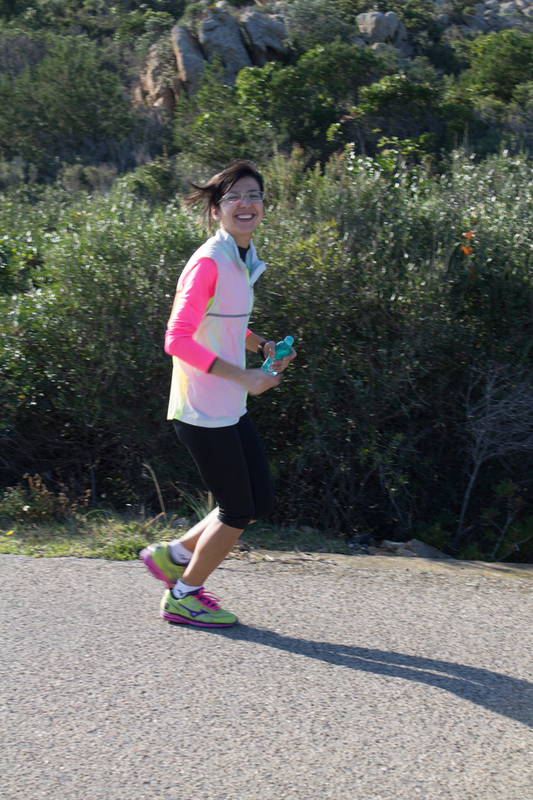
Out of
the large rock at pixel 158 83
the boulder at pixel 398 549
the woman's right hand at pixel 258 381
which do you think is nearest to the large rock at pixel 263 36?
the large rock at pixel 158 83

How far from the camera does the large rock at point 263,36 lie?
28.9 m

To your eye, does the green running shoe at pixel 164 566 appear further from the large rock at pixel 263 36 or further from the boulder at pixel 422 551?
the large rock at pixel 263 36

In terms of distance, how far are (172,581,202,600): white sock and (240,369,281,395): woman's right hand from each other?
96 cm

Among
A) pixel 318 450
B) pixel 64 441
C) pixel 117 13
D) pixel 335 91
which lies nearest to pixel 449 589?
pixel 318 450

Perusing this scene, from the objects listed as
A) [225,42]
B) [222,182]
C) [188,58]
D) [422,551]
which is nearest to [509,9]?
[225,42]

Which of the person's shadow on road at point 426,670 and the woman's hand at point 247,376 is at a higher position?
the woman's hand at point 247,376

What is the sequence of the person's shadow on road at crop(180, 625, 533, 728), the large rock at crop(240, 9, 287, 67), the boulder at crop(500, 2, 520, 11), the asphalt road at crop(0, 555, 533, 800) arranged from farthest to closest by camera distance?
the boulder at crop(500, 2, 520, 11)
the large rock at crop(240, 9, 287, 67)
the person's shadow on road at crop(180, 625, 533, 728)
the asphalt road at crop(0, 555, 533, 800)

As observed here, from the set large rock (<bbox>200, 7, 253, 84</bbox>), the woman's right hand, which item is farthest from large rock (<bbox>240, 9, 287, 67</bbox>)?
the woman's right hand

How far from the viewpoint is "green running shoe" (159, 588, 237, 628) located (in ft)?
10.4

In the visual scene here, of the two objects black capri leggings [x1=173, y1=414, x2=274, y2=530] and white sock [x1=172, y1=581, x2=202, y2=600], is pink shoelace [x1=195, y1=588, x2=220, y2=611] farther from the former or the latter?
black capri leggings [x1=173, y1=414, x2=274, y2=530]

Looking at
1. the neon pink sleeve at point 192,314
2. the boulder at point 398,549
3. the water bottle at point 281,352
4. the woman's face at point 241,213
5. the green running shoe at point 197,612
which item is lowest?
the boulder at point 398,549

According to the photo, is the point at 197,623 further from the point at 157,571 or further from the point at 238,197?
the point at 238,197

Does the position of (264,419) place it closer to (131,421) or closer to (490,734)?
(131,421)

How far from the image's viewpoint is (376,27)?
33.8 meters
